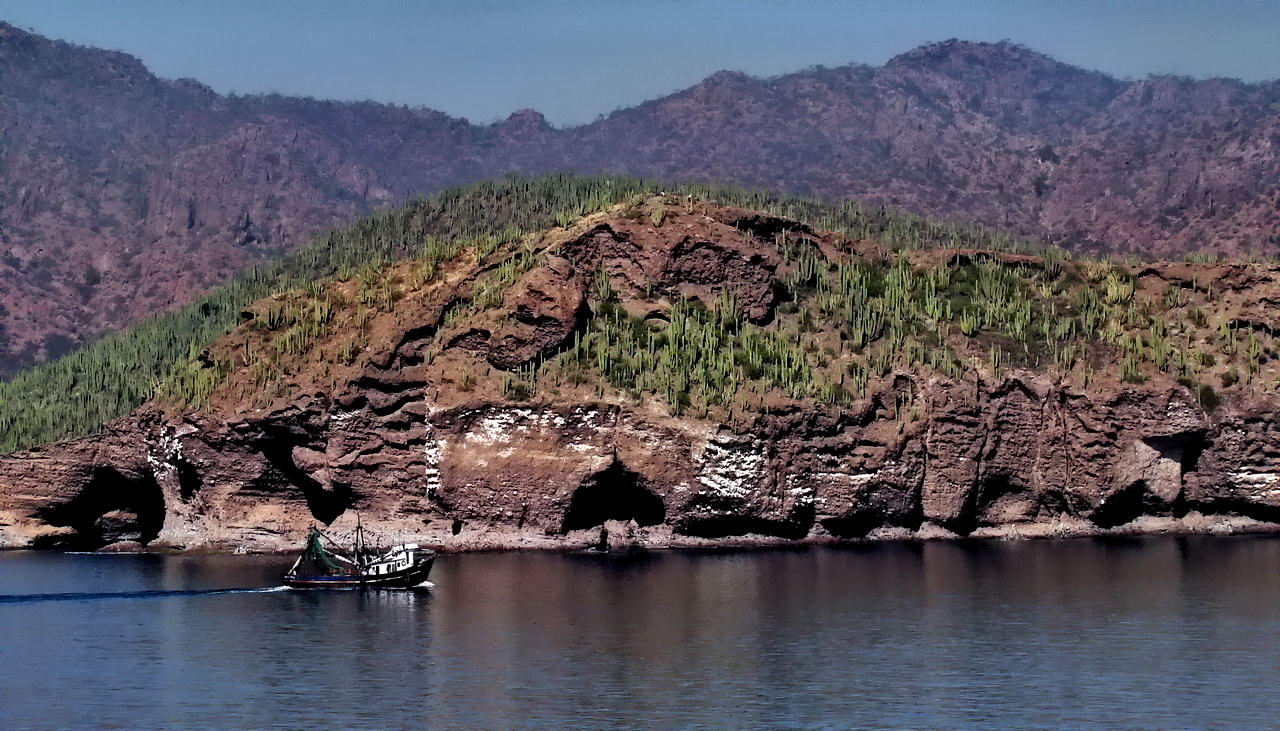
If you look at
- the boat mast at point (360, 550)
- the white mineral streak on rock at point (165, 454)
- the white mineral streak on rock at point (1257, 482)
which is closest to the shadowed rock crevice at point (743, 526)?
the boat mast at point (360, 550)

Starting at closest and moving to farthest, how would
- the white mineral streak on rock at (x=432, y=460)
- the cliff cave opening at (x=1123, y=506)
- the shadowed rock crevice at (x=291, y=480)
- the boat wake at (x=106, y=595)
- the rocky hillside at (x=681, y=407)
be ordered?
the boat wake at (x=106, y=595) → the rocky hillside at (x=681, y=407) → the white mineral streak on rock at (x=432, y=460) → the cliff cave opening at (x=1123, y=506) → the shadowed rock crevice at (x=291, y=480)

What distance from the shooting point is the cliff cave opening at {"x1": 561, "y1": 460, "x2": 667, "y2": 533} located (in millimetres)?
74375

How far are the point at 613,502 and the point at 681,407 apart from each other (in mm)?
5346

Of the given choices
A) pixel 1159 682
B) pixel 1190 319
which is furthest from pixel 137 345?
pixel 1159 682

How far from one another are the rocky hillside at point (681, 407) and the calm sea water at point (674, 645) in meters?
7.74

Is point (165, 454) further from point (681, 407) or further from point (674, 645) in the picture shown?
point (674, 645)

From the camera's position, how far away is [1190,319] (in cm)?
Result: 8675

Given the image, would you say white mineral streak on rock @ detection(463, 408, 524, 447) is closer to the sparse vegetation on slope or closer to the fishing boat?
the sparse vegetation on slope

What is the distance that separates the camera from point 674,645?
4700 cm

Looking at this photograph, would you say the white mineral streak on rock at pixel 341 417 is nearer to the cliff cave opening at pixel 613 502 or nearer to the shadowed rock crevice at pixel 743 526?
the cliff cave opening at pixel 613 502

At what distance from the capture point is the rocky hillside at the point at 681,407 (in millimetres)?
75312

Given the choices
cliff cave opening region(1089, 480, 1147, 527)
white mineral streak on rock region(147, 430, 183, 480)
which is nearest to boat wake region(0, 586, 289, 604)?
white mineral streak on rock region(147, 430, 183, 480)

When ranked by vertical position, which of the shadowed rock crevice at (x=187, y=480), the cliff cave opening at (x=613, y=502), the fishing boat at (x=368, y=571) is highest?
the shadowed rock crevice at (x=187, y=480)

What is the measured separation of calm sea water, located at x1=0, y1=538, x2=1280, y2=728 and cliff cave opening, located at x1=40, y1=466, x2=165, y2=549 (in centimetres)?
1546
